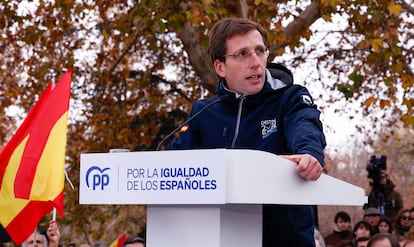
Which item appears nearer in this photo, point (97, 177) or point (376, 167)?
point (97, 177)

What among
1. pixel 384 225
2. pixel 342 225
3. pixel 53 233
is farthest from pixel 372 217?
pixel 53 233

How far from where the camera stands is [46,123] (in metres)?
7.58

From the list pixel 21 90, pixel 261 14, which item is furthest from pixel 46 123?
pixel 21 90

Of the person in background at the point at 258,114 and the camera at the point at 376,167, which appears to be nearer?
the person in background at the point at 258,114

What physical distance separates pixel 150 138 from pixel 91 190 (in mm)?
15829

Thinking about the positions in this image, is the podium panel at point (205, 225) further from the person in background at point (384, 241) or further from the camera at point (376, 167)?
the camera at point (376, 167)

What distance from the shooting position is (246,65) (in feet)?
12.6

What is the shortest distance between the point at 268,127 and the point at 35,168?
3911 millimetres

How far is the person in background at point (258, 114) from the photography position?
3.63 m

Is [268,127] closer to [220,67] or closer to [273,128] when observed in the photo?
[273,128]

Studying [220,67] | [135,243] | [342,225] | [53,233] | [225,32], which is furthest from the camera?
[342,225]

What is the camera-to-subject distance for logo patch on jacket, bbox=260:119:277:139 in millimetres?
3762

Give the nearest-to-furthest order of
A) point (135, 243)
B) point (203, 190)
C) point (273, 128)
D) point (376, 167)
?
1. point (203, 190)
2. point (273, 128)
3. point (135, 243)
4. point (376, 167)

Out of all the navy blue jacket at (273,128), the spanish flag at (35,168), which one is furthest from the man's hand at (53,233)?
the navy blue jacket at (273,128)
